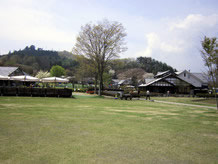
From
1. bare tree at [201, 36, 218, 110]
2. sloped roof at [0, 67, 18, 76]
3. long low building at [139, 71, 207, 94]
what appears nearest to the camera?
bare tree at [201, 36, 218, 110]

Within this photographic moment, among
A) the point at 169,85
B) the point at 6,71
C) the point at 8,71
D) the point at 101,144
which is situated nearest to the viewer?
the point at 101,144

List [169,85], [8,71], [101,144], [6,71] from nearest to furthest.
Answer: [101,144]
[6,71]
[8,71]
[169,85]

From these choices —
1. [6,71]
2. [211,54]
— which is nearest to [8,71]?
[6,71]

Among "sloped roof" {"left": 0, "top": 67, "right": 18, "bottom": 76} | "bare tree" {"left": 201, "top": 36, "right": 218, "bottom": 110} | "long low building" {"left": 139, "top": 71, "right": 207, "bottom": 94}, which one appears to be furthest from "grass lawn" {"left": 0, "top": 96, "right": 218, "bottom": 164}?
"long low building" {"left": 139, "top": 71, "right": 207, "bottom": 94}

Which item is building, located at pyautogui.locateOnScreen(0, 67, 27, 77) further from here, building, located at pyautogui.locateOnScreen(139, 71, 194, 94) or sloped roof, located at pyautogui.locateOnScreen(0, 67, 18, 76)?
building, located at pyautogui.locateOnScreen(139, 71, 194, 94)

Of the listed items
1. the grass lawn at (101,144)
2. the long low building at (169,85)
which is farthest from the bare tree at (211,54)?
the long low building at (169,85)

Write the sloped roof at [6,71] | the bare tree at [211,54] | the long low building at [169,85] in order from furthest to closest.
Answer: the long low building at [169,85]
the sloped roof at [6,71]
the bare tree at [211,54]

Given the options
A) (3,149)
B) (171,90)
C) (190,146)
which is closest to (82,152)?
(3,149)

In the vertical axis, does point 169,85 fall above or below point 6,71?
below

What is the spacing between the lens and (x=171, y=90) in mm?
51000

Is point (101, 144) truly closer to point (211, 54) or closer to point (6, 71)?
point (211, 54)

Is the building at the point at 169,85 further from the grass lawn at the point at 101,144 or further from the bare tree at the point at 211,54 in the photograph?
the grass lawn at the point at 101,144

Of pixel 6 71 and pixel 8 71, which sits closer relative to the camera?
pixel 6 71

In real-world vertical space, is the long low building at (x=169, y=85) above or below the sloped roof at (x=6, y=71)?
below
